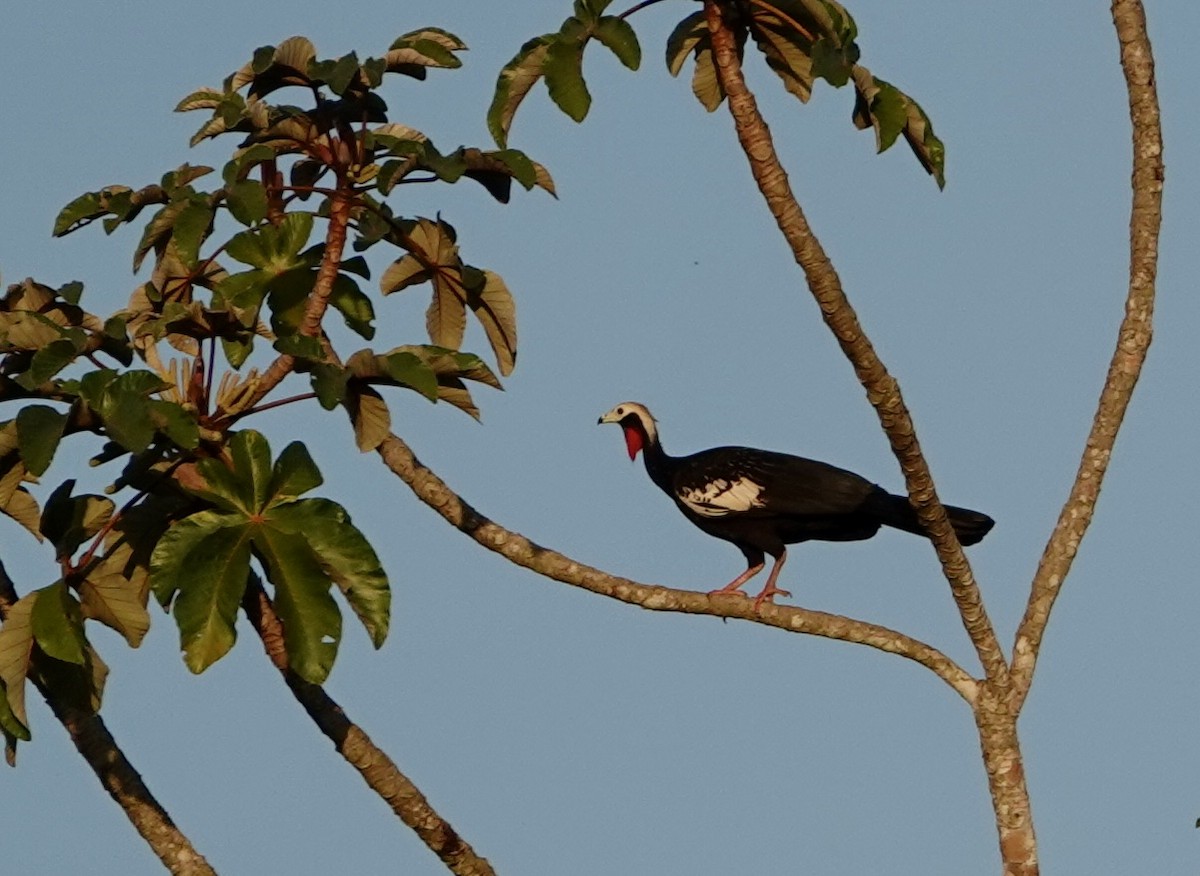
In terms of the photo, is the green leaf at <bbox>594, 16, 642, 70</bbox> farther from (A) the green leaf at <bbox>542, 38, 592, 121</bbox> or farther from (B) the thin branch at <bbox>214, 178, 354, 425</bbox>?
(B) the thin branch at <bbox>214, 178, 354, 425</bbox>

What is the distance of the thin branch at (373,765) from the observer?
7023mm

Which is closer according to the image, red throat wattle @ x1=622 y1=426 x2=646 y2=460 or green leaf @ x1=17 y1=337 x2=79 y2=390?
green leaf @ x1=17 y1=337 x2=79 y2=390

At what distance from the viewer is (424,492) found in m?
7.67

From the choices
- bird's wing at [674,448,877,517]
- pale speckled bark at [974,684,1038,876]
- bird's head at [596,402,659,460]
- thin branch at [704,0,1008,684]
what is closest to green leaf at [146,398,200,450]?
thin branch at [704,0,1008,684]

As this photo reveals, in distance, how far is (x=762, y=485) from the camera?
9914mm

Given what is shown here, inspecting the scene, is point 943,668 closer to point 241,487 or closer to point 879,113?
point 879,113

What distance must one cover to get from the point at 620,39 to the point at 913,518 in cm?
352

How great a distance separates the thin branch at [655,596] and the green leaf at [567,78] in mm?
1901

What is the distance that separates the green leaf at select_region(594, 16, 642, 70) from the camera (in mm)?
6320

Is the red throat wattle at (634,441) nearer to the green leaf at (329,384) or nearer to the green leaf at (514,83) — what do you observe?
the green leaf at (514,83)

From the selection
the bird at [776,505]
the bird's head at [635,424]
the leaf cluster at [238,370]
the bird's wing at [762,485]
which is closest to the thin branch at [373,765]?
the leaf cluster at [238,370]

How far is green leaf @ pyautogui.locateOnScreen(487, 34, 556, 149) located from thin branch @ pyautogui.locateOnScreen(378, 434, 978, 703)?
5.12 ft

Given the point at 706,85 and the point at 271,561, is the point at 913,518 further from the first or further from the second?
the point at 271,561

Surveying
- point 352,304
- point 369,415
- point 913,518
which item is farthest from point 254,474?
point 913,518
